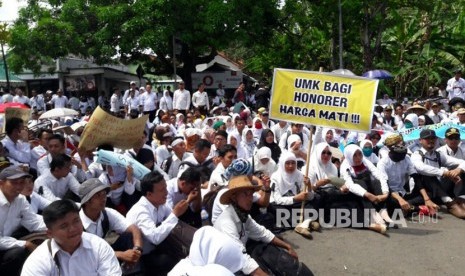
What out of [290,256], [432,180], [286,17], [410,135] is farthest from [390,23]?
[290,256]

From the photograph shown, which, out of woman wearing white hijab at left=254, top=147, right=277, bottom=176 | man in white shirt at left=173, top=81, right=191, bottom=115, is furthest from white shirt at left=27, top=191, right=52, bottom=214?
man in white shirt at left=173, top=81, right=191, bottom=115

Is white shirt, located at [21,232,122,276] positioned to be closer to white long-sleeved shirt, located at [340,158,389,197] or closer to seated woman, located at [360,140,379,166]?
white long-sleeved shirt, located at [340,158,389,197]

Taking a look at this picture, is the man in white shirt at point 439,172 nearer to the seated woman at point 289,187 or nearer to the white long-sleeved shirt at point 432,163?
the white long-sleeved shirt at point 432,163

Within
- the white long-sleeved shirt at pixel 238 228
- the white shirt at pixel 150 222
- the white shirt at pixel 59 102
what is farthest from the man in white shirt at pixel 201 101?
the white long-sleeved shirt at pixel 238 228

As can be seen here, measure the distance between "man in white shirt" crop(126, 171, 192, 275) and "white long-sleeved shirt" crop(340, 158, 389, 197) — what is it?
2.83 meters

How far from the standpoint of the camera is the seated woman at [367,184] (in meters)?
6.57

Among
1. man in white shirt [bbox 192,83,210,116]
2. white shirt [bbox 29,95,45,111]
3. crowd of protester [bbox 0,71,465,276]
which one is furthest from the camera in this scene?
white shirt [bbox 29,95,45,111]

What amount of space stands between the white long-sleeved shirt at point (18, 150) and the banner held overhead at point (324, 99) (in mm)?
3376

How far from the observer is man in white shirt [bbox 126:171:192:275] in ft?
14.8

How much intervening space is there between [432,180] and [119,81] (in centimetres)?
2421

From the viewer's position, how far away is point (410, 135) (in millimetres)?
9062

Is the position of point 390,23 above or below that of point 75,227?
above

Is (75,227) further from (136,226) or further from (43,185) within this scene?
(43,185)

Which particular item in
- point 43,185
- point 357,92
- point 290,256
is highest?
point 357,92
